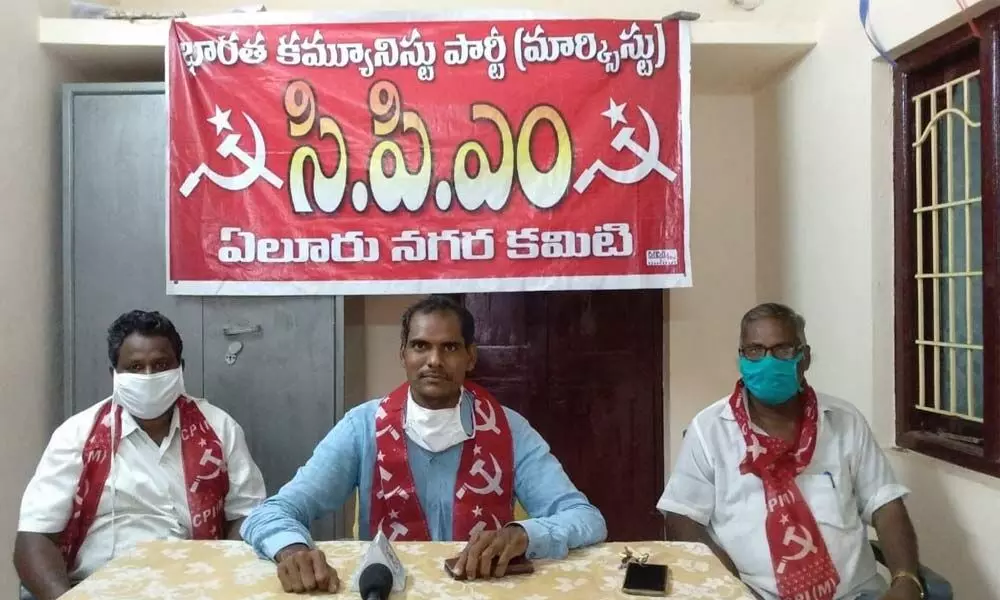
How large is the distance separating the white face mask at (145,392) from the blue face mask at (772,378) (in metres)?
1.73

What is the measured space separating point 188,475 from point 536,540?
1.26 metres

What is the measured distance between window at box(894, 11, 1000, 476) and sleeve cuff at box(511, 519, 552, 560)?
142 cm

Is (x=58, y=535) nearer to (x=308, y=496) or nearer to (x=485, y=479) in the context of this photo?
(x=308, y=496)

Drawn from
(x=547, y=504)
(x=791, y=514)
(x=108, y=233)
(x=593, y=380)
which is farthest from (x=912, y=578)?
(x=108, y=233)

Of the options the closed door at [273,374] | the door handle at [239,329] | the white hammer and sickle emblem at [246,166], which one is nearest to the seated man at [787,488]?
the closed door at [273,374]

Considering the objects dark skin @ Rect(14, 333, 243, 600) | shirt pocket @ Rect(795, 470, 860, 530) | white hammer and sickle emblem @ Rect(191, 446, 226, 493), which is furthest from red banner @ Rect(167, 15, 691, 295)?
shirt pocket @ Rect(795, 470, 860, 530)

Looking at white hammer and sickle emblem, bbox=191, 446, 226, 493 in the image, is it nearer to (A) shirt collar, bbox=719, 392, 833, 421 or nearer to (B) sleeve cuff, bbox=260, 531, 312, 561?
(B) sleeve cuff, bbox=260, 531, 312, 561

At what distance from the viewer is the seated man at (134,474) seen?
219 centimetres

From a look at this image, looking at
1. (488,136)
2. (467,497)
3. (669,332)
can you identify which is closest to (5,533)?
(467,497)

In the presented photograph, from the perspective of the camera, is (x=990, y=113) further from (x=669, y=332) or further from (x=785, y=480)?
(x=669, y=332)

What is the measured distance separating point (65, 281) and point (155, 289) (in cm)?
35

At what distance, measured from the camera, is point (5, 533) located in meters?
2.79

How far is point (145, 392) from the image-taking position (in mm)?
2266

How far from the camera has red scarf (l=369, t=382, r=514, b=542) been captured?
2.03m
